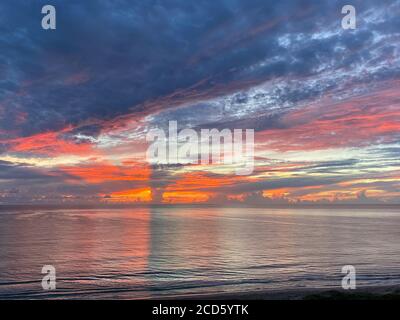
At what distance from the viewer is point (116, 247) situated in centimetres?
5866

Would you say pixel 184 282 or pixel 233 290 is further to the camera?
pixel 184 282

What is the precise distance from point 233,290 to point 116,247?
3306 centimetres

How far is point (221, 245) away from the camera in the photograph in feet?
206
